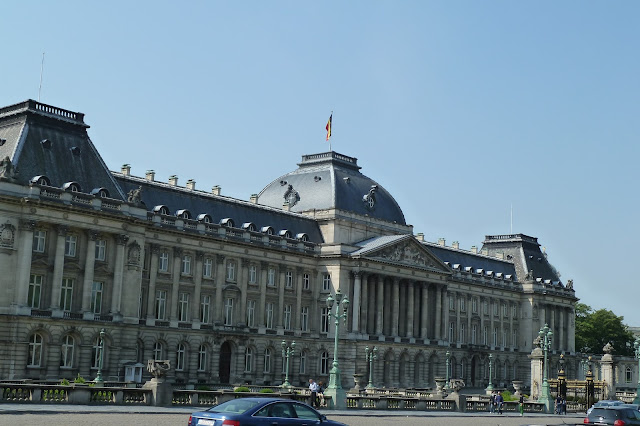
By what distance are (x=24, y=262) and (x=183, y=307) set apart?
2067cm

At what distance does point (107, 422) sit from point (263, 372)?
5738 centimetres

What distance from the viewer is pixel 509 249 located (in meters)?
141

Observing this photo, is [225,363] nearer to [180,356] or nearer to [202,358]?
[202,358]

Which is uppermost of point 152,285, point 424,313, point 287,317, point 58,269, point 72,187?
point 72,187

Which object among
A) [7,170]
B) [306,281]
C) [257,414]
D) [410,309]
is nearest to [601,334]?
[410,309]

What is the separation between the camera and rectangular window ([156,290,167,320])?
3297 inches

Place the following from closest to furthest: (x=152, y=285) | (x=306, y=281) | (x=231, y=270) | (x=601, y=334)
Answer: (x=152, y=285), (x=231, y=270), (x=306, y=281), (x=601, y=334)

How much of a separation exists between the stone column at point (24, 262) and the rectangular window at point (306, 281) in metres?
36.7

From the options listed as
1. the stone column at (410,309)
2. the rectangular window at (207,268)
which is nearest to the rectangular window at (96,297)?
the rectangular window at (207,268)

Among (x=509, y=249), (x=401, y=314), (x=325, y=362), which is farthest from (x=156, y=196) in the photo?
(x=509, y=249)

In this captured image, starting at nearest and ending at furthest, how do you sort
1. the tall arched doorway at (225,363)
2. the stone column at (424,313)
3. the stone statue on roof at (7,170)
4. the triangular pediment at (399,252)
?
the stone statue on roof at (7,170)
the tall arched doorway at (225,363)
the triangular pediment at (399,252)
the stone column at (424,313)

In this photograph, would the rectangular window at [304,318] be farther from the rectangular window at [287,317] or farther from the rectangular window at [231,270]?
the rectangular window at [231,270]

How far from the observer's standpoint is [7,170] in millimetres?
68250

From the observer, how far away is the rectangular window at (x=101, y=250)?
7454cm
